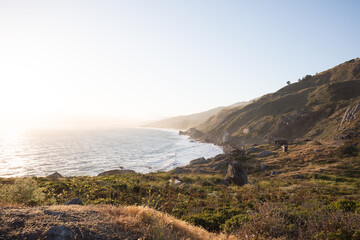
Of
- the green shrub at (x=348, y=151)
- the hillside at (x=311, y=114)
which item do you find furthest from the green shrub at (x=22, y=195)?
the hillside at (x=311, y=114)

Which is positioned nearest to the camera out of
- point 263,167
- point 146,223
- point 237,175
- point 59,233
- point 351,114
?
point 59,233

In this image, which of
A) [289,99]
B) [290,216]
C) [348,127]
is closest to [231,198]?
[290,216]

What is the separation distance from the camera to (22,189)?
8445mm

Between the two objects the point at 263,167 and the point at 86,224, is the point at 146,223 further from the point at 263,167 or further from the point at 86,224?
the point at 263,167

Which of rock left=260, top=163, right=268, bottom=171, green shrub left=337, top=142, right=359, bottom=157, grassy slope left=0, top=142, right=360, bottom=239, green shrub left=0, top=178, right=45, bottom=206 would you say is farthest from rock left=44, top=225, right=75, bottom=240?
green shrub left=337, top=142, right=359, bottom=157

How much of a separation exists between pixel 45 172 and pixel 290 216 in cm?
3908

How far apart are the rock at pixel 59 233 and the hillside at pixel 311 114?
52918 mm

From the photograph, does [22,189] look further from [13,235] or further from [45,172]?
[45,172]

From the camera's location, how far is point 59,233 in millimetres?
3271

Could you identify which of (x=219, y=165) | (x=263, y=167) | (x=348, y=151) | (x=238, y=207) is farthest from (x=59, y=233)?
(x=348, y=151)

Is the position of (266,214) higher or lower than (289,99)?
lower

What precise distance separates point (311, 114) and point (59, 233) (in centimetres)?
7877

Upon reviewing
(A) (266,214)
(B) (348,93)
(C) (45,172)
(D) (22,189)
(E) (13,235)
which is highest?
(B) (348,93)

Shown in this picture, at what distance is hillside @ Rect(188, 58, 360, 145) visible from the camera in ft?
160
